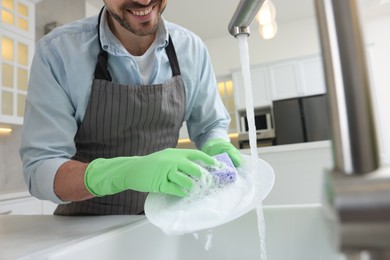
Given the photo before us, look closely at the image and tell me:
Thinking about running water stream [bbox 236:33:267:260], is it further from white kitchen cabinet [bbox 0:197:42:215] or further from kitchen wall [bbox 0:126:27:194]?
kitchen wall [bbox 0:126:27:194]

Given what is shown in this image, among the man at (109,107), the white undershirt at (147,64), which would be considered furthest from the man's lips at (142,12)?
the white undershirt at (147,64)

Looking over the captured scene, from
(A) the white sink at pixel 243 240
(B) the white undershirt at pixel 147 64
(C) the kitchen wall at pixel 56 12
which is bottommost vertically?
(A) the white sink at pixel 243 240

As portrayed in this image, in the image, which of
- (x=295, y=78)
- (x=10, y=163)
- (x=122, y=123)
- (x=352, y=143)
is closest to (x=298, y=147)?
(x=122, y=123)

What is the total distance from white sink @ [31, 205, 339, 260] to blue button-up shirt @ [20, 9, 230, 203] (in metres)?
0.23

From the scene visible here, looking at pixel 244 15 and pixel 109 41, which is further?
pixel 109 41

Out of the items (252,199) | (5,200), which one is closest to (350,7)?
(252,199)

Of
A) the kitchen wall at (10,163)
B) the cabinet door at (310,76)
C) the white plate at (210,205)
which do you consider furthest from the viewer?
the cabinet door at (310,76)

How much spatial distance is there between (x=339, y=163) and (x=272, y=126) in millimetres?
3973

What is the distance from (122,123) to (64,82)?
173 mm

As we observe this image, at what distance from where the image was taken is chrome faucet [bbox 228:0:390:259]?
0.13 metres

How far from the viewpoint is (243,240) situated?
2.12 ft

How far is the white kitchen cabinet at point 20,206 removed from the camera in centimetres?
→ 195

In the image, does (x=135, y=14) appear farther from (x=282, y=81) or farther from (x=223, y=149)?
(x=282, y=81)

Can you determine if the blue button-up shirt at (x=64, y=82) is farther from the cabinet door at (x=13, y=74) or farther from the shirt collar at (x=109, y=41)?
the cabinet door at (x=13, y=74)
